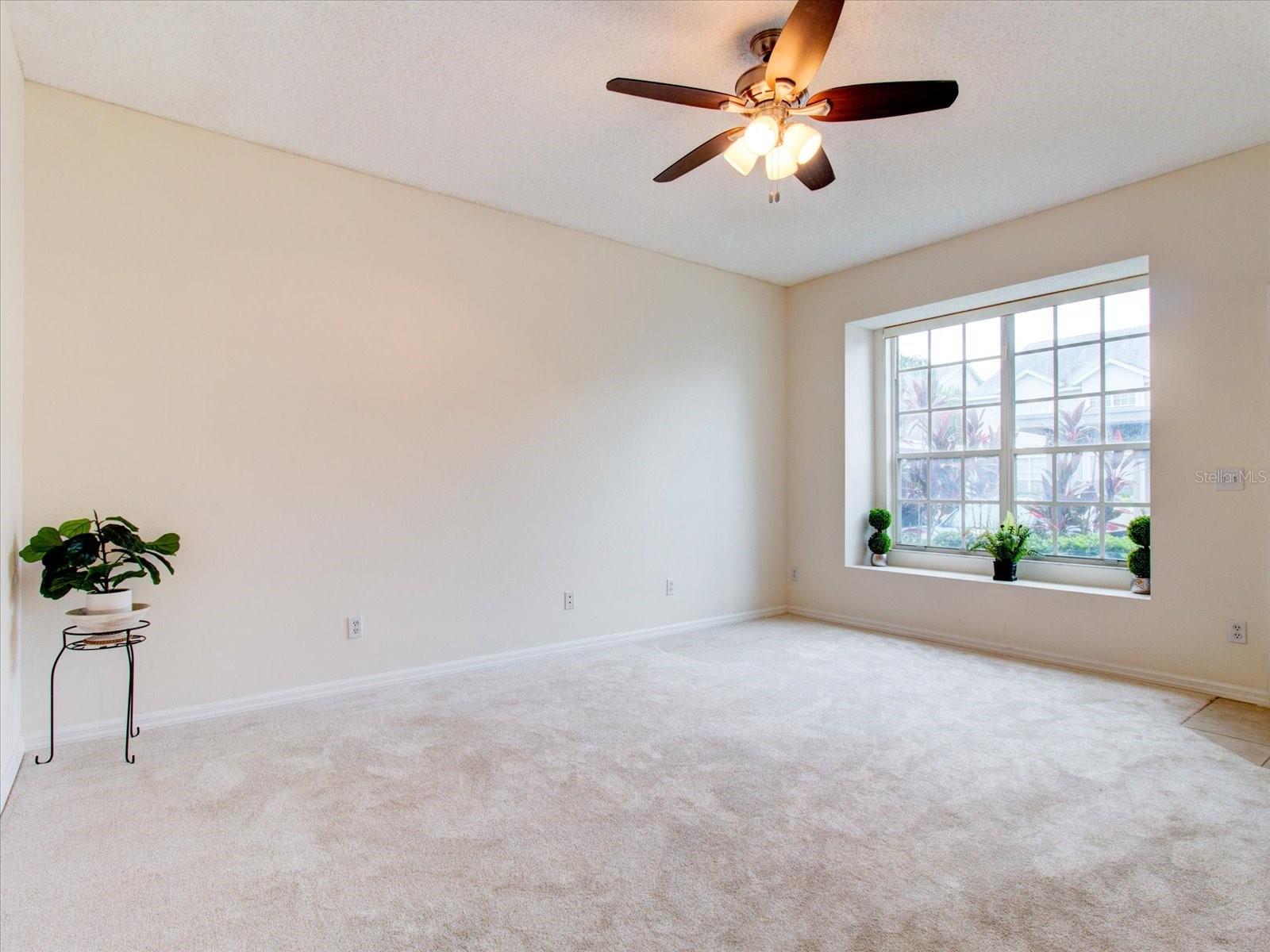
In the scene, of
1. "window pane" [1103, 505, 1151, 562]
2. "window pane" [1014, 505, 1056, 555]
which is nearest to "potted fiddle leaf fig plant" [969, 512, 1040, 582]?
"window pane" [1014, 505, 1056, 555]

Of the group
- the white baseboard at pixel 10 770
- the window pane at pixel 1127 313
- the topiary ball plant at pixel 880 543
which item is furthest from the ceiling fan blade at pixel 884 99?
the white baseboard at pixel 10 770

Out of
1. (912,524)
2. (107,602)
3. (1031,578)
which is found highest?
(912,524)

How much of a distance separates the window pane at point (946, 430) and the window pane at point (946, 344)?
407 mm

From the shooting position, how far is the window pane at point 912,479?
539 centimetres

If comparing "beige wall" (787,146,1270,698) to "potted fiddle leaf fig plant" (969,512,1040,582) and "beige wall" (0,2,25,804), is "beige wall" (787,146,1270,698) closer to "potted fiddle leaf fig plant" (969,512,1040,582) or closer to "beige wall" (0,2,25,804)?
"potted fiddle leaf fig plant" (969,512,1040,582)

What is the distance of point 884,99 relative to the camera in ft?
7.70

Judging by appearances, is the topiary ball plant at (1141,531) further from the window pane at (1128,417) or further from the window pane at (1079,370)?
the window pane at (1079,370)

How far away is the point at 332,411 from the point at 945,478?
4.33 metres

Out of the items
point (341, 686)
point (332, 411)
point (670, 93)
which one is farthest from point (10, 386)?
point (670, 93)

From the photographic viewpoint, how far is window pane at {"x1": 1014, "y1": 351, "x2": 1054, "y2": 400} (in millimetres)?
4621

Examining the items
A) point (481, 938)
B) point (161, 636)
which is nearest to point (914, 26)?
point (481, 938)

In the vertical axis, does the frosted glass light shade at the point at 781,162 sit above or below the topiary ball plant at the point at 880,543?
above

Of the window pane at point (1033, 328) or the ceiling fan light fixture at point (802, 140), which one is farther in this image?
the window pane at point (1033, 328)

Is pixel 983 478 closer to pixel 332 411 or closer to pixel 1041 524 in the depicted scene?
pixel 1041 524
